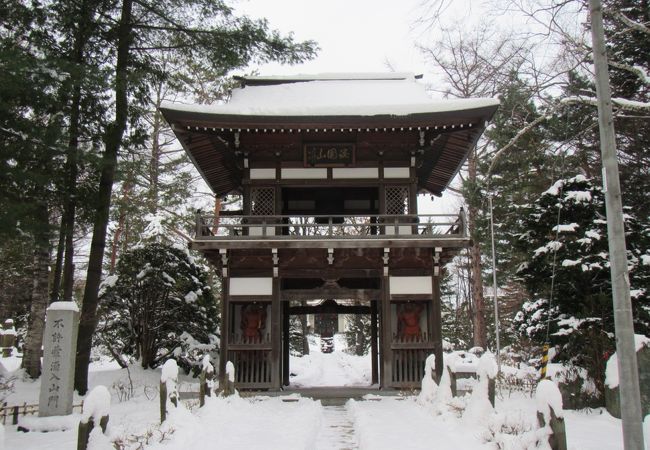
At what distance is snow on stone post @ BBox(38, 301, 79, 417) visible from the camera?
1116 cm

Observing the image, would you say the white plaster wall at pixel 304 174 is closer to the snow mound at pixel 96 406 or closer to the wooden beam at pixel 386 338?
the wooden beam at pixel 386 338

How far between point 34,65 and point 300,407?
31.4 ft

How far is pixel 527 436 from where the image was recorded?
677cm

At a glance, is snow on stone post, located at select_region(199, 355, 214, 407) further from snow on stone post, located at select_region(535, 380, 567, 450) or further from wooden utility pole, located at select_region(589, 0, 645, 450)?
wooden utility pole, located at select_region(589, 0, 645, 450)

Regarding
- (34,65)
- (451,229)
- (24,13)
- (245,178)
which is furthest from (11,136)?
(451,229)

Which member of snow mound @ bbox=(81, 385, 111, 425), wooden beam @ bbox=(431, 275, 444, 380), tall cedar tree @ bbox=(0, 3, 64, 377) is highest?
tall cedar tree @ bbox=(0, 3, 64, 377)

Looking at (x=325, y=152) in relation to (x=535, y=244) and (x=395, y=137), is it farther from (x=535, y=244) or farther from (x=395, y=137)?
(x=535, y=244)

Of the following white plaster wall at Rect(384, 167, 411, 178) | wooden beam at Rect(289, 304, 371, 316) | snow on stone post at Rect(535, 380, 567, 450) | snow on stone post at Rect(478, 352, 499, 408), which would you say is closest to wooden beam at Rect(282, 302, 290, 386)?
wooden beam at Rect(289, 304, 371, 316)

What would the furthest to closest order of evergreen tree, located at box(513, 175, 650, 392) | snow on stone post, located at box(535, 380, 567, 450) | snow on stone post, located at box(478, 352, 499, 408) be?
evergreen tree, located at box(513, 175, 650, 392), snow on stone post, located at box(478, 352, 499, 408), snow on stone post, located at box(535, 380, 567, 450)

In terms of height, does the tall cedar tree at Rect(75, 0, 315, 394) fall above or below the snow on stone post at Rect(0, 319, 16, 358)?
above

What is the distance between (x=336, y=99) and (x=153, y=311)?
9.68 m

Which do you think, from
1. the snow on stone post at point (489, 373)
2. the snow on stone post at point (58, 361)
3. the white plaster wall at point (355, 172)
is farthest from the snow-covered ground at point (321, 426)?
the white plaster wall at point (355, 172)

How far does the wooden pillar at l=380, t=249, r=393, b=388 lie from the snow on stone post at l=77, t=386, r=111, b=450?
10142mm

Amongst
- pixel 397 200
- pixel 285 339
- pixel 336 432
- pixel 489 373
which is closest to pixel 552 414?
pixel 489 373
